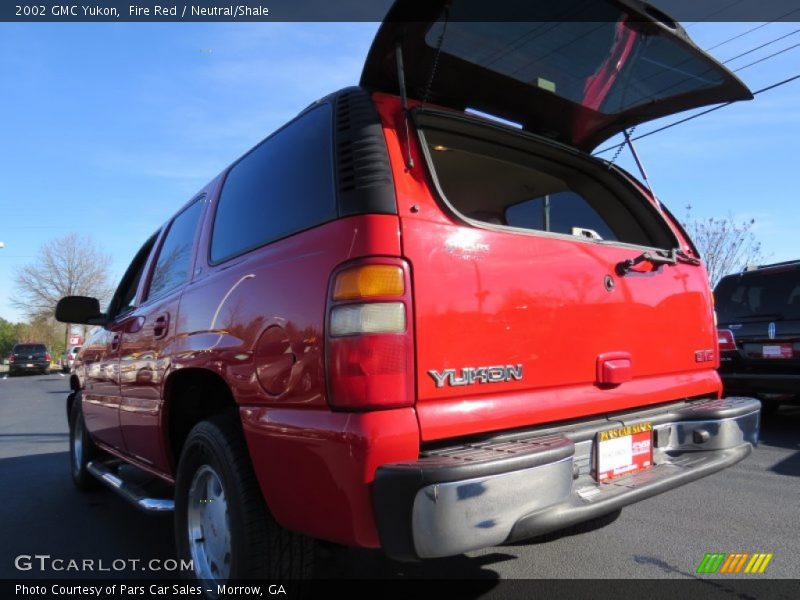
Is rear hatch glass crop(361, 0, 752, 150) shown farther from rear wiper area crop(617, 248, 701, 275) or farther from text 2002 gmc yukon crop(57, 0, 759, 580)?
rear wiper area crop(617, 248, 701, 275)

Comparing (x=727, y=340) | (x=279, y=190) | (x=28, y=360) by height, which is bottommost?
(x=28, y=360)

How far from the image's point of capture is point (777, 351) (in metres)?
6.40

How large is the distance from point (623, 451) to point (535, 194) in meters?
1.31

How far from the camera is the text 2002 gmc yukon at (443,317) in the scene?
1847 mm

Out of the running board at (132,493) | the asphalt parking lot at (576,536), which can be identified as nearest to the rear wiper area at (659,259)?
the asphalt parking lot at (576,536)

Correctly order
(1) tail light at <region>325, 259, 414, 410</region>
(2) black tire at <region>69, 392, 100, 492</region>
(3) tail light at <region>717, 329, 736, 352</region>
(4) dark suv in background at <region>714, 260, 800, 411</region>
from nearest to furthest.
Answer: (1) tail light at <region>325, 259, 414, 410</region>, (2) black tire at <region>69, 392, 100, 492</region>, (4) dark suv in background at <region>714, 260, 800, 411</region>, (3) tail light at <region>717, 329, 736, 352</region>

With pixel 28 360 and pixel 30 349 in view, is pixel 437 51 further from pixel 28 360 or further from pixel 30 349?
pixel 30 349

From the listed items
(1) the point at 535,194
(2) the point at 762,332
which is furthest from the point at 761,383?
(1) the point at 535,194

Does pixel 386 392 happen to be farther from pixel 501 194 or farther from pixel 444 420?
pixel 501 194

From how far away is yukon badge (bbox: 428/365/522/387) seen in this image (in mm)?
1939

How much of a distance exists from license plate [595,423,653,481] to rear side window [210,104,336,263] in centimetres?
139

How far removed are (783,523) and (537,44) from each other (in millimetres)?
3266

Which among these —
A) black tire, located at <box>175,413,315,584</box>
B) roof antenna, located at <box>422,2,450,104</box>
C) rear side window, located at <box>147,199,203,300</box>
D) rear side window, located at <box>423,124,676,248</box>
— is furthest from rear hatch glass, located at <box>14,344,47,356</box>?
roof antenna, located at <box>422,2,450,104</box>

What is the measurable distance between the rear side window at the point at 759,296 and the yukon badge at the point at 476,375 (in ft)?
18.7
